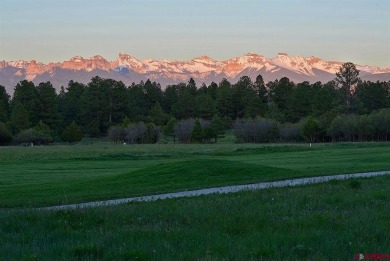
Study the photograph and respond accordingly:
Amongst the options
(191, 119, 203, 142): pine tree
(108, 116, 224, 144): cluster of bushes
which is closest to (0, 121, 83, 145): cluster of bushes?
(108, 116, 224, 144): cluster of bushes

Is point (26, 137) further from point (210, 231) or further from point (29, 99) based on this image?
point (210, 231)

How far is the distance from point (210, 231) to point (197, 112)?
137 metres

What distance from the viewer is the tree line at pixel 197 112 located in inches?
4168

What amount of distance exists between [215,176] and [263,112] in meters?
109

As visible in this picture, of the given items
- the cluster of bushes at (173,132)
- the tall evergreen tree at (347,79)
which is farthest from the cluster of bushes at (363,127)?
the tall evergreen tree at (347,79)

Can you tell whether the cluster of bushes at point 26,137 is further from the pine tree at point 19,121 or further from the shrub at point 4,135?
the pine tree at point 19,121

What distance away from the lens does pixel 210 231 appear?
10.8m

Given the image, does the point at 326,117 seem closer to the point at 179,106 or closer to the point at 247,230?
the point at 179,106

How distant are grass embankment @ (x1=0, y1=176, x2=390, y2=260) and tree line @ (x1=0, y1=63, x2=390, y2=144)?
8879cm

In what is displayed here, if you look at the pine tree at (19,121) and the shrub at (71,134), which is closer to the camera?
the shrub at (71,134)

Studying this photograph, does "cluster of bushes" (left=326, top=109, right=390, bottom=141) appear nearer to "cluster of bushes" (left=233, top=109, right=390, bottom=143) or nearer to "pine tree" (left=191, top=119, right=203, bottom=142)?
"cluster of bushes" (left=233, top=109, right=390, bottom=143)

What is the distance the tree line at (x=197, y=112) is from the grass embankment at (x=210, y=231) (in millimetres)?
88790

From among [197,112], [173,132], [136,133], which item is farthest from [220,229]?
[197,112]

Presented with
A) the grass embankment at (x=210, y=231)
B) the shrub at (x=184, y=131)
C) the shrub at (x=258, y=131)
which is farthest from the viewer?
the shrub at (x=184, y=131)
